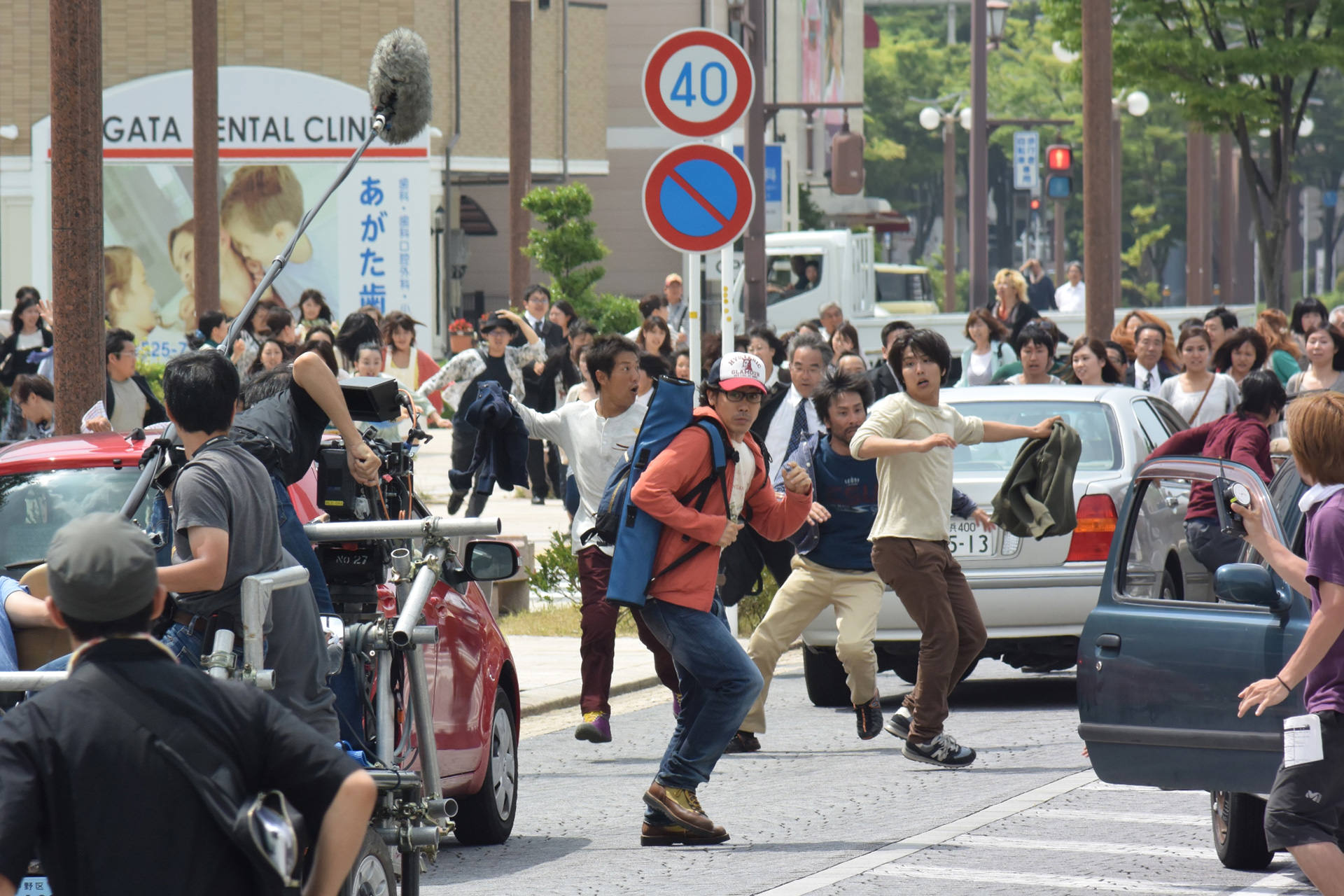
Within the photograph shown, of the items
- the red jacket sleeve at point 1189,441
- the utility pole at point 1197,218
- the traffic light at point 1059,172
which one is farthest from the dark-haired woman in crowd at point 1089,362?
the utility pole at point 1197,218

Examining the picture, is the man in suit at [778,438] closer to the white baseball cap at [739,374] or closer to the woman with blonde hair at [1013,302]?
the white baseball cap at [739,374]

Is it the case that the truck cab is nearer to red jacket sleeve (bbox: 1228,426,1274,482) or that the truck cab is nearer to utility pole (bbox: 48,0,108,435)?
utility pole (bbox: 48,0,108,435)

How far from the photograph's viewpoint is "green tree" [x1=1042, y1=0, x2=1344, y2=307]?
974 inches

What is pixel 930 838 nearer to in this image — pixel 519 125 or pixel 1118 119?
pixel 519 125

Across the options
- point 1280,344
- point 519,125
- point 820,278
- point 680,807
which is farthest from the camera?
point 820,278

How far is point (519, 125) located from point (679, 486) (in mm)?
23051

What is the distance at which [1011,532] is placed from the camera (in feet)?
31.6

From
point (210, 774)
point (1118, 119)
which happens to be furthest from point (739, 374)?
point (1118, 119)

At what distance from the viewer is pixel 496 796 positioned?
7500 millimetres

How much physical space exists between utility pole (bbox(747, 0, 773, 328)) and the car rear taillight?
32.7 feet

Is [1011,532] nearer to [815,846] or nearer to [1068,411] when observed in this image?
[1068,411]

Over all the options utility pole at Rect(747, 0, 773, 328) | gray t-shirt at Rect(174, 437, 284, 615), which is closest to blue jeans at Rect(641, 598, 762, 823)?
gray t-shirt at Rect(174, 437, 284, 615)

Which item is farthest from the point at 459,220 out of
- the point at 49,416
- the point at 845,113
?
the point at 49,416

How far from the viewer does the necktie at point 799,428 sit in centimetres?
1108
